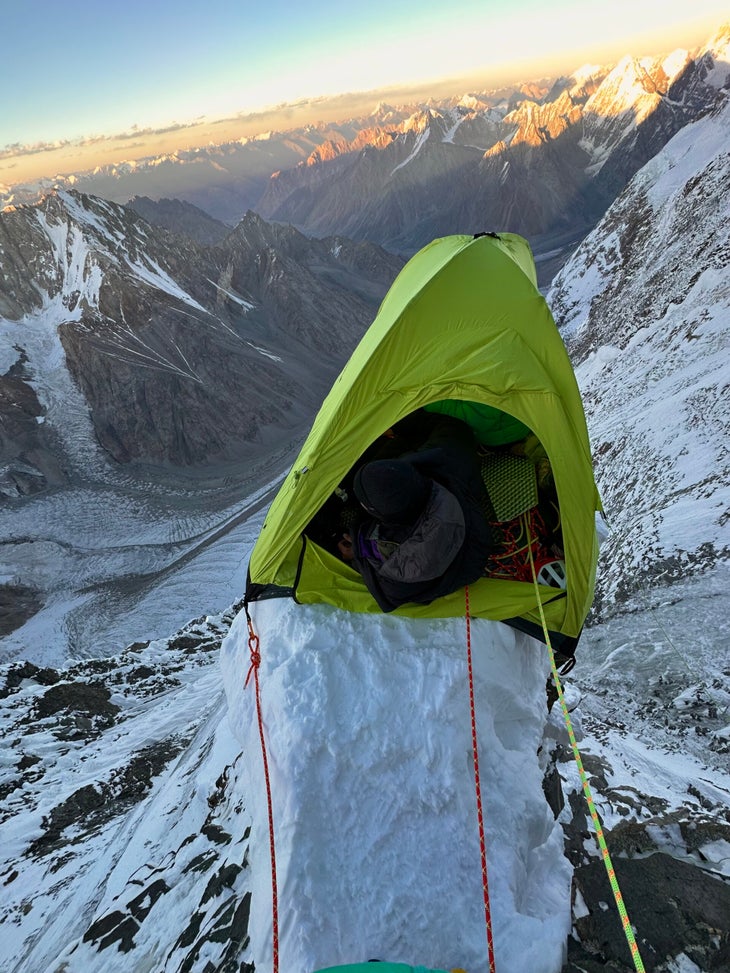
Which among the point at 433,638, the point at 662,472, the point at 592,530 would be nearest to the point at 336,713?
the point at 433,638

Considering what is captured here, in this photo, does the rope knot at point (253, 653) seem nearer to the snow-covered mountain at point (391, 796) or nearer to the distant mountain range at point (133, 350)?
the snow-covered mountain at point (391, 796)

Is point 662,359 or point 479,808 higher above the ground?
point 662,359

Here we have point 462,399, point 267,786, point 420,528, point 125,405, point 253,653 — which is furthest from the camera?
point 125,405

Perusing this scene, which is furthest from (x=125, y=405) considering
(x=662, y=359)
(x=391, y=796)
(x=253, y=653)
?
(x=391, y=796)

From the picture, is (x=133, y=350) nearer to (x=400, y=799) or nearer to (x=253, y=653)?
(x=253, y=653)

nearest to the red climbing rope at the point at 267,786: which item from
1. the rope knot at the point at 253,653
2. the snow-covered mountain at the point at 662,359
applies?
the rope knot at the point at 253,653
